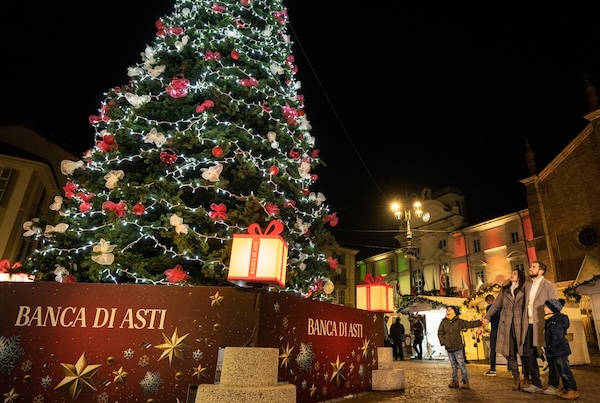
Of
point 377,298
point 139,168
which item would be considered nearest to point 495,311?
point 377,298

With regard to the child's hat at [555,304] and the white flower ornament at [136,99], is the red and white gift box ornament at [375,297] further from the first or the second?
the white flower ornament at [136,99]

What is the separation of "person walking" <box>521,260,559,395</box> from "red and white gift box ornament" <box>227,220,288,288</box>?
4443 millimetres

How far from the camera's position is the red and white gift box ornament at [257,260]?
197 inches

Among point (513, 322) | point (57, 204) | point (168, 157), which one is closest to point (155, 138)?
point (168, 157)

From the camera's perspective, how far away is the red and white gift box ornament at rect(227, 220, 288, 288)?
16.4ft

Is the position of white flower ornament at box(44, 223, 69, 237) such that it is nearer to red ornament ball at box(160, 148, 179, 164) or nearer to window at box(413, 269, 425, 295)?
red ornament ball at box(160, 148, 179, 164)

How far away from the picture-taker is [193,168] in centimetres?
797

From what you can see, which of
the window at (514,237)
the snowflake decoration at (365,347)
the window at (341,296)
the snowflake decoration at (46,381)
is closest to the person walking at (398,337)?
the snowflake decoration at (365,347)

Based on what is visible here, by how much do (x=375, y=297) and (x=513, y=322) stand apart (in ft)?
8.55

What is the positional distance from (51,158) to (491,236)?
33.0 m

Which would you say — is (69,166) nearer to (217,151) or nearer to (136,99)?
(136,99)

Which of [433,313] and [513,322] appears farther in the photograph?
[433,313]

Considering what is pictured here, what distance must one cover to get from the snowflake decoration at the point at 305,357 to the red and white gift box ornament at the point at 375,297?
2619 mm

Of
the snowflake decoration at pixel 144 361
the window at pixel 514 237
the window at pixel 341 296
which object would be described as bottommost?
the snowflake decoration at pixel 144 361
